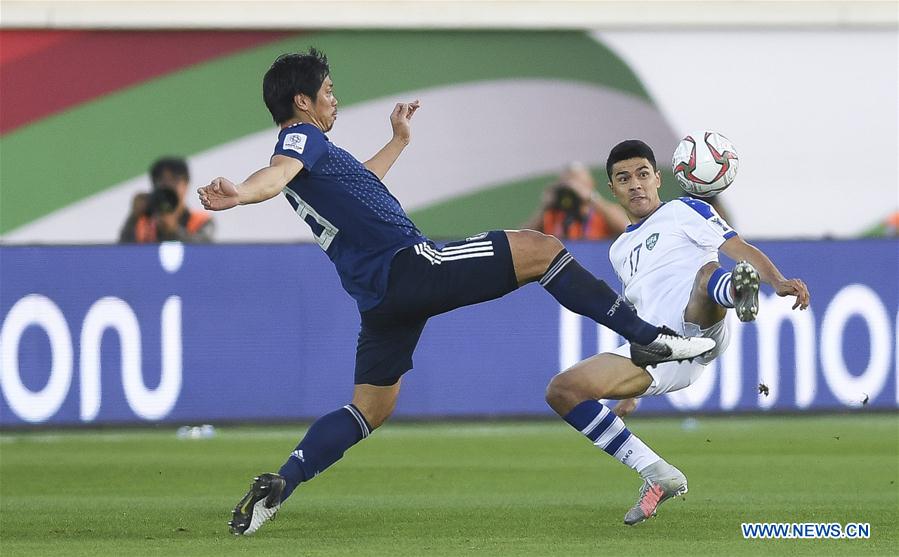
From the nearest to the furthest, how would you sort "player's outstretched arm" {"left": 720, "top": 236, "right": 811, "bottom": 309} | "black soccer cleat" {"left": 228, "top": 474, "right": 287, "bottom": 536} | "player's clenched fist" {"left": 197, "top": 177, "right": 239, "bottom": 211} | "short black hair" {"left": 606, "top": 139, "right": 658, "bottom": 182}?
"player's clenched fist" {"left": 197, "top": 177, "right": 239, "bottom": 211} < "player's outstretched arm" {"left": 720, "top": 236, "right": 811, "bottom": 309} < "black soccer cleat" {"left": 228, "top": 474, "right": 287, "bottom": 536} < "short black hair" {"left": 606, "top": 139, "right": 658, "bottom": 182}

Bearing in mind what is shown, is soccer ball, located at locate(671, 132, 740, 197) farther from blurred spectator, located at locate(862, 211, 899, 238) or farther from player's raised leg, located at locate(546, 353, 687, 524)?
blurred spectator, located at locate(862, 211, 899, 238)

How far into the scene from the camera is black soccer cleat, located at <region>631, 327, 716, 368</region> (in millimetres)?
7711

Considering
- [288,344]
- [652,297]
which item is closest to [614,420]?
[652,297]

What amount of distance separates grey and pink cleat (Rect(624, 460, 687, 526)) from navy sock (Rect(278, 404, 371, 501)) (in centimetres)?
131

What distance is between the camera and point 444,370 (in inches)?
542

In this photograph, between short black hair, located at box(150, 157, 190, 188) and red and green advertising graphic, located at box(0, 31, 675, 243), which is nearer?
short black hair, located at box(150, 157, 190, 188)

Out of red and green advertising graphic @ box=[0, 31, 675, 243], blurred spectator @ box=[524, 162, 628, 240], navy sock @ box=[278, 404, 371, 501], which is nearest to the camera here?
navy sock @ box=[278, 404, 371, 501]

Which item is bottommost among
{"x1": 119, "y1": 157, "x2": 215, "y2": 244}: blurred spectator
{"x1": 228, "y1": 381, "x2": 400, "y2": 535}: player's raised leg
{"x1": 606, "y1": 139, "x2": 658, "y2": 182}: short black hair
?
{"x1": 228, "y1": 381, "x2": 400, "y2": 535}: player's raised leg

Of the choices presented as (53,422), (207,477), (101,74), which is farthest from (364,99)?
(207,477)

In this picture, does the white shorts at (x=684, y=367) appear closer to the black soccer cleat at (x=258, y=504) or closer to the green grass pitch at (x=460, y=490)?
the green grass pitch at (x=460, y=490)

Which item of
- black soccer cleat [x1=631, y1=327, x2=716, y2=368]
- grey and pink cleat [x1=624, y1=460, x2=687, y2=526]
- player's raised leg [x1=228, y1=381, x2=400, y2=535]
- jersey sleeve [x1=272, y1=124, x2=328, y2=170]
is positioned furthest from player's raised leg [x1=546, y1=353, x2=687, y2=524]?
jersey sleeve [x1=272, y1=124, x2=328, y2=170]

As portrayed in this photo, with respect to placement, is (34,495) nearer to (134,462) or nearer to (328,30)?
(134,462)

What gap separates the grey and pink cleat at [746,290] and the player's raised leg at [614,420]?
0.72 metres

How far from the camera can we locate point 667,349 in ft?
25.3
